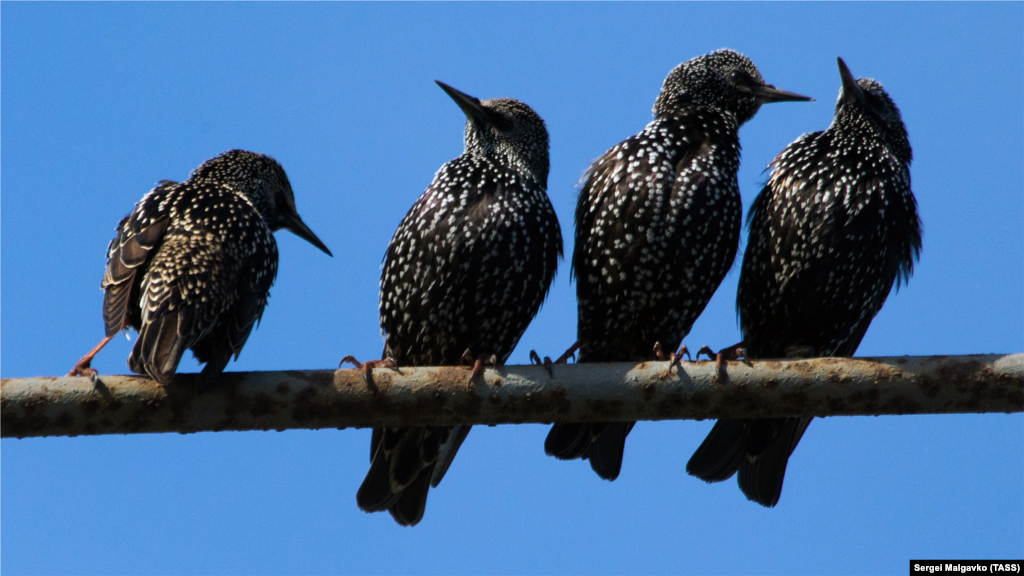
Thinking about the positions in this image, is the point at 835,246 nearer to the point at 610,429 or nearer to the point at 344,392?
the point at 610,429

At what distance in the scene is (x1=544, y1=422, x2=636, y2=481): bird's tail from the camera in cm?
530

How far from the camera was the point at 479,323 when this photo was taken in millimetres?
5184

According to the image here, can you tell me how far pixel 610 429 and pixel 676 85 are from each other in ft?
6.23

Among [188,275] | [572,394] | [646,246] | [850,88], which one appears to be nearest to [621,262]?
[646,246]

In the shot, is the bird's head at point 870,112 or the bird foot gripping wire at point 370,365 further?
the bird's head at point 870,112

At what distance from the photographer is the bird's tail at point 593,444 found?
17.4 feet

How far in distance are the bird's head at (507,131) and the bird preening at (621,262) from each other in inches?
9.0

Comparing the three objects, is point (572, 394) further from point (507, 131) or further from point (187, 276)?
point (507, 131)

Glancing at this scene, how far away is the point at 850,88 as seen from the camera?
590 centimetres

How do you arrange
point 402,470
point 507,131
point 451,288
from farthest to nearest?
point 507,131
point 402,470
point 451,288

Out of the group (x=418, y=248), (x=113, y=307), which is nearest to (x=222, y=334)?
(x=113, y=307)

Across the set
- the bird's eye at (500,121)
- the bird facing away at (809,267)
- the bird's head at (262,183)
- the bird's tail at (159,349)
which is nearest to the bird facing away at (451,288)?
the bird's eye at (500,121)

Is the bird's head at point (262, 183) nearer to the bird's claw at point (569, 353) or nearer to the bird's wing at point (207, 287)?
the bird's wing at point (207, 287)

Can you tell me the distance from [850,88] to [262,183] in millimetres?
3120
